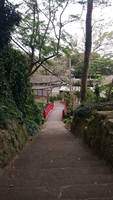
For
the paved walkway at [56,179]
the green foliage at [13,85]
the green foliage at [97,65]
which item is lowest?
the paved walkway at [56,179]

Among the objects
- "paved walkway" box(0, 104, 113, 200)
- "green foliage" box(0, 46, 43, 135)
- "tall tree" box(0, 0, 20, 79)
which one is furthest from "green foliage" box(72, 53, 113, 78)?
"paved walkway" box(0, 104, 113, 200)

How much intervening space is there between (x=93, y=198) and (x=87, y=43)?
6768mm

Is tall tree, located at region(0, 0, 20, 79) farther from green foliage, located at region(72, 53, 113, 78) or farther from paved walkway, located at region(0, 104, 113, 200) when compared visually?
green foliage, located at region(72, 53, 113, 78)

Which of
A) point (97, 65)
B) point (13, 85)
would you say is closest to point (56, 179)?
point (13, 85)

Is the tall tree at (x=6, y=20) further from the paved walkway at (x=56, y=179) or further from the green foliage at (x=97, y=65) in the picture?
the green foliage at (x=97, y=65)

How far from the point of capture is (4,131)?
9.55 feet

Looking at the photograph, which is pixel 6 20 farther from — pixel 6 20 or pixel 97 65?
pixel 97 65

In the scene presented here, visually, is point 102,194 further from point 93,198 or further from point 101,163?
point 101,163

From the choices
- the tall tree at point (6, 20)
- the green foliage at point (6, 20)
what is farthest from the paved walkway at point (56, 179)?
the green foliage at point (6, 20)

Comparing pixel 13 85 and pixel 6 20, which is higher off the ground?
pixel 6 20

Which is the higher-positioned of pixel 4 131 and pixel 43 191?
pixel 4 131

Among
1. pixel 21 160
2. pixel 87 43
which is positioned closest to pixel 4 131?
pixel 21 160

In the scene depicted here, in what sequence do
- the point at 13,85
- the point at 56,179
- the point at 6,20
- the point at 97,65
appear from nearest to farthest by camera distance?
the point at 56,179
the point at 6,20
the point at 13,85
the point at 97,65

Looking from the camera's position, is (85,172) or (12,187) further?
(85,172)
